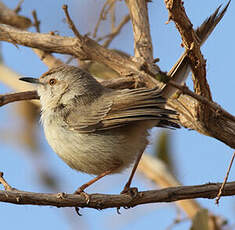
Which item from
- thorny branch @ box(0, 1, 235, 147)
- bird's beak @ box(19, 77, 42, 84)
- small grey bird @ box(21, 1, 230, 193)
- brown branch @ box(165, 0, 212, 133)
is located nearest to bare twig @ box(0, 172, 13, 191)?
small grey bird @ box(21, 1, 230, 193)

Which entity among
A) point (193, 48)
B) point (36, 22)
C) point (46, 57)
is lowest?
point (193, 48)

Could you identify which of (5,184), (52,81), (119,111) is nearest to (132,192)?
(119,111)

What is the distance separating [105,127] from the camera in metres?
4.39

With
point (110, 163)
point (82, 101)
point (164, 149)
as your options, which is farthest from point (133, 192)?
point (164, 149)

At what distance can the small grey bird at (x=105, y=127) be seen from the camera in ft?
13.9

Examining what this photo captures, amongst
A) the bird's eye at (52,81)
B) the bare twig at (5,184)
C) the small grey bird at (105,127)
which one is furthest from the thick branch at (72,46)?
the bare twig at (5,184)

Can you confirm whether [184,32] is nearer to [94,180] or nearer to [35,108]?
[94,180]

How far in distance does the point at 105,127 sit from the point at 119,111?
0.68 ft

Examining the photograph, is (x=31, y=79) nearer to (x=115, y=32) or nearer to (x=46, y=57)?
(x=46, y=57)

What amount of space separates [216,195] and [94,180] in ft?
4.23

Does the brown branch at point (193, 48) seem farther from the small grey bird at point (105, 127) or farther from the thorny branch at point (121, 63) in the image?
the small grey bird at point (105, 127)

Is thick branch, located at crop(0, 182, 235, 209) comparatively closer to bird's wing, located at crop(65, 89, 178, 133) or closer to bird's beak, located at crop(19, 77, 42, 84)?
bird's wing, located at crop(65, 89, 178, 133)

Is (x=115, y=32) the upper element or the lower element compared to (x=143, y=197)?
upper

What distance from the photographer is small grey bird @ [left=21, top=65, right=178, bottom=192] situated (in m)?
4.25
